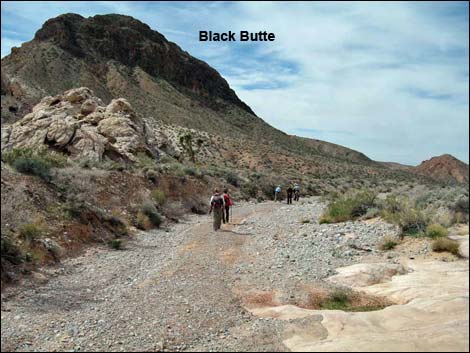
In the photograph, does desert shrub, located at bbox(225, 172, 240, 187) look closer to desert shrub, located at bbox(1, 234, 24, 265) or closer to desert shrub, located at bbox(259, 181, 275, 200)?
desert shrub, located at bbox(259, 181, 275, 200)

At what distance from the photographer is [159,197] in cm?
2400

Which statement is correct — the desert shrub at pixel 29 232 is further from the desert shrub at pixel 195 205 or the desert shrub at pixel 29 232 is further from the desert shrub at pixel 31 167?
the desert shrub at pixel 195 205

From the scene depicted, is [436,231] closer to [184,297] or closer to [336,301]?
[336,301]

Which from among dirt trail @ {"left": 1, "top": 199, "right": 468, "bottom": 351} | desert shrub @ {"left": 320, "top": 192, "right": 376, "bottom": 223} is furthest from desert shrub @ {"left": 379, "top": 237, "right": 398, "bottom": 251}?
desert shrub @ {"left": 320, "top": 192, "right": 376, "bottom": 223}

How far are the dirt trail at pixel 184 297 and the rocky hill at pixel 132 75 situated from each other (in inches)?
1972

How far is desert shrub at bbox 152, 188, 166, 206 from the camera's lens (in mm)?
23891

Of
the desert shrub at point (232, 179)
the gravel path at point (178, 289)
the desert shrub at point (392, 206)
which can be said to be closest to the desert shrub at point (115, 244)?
the gravel path at point (178, 289)

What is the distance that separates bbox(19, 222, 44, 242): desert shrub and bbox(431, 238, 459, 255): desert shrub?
10.3 m

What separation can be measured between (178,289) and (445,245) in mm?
7091

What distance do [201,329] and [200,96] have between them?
307 feet

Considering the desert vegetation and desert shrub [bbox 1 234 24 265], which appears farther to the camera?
the desert vegetation

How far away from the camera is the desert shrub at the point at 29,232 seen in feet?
41.2

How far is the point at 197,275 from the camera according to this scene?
36.7 ft

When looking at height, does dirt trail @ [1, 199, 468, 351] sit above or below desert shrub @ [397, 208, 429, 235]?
below
